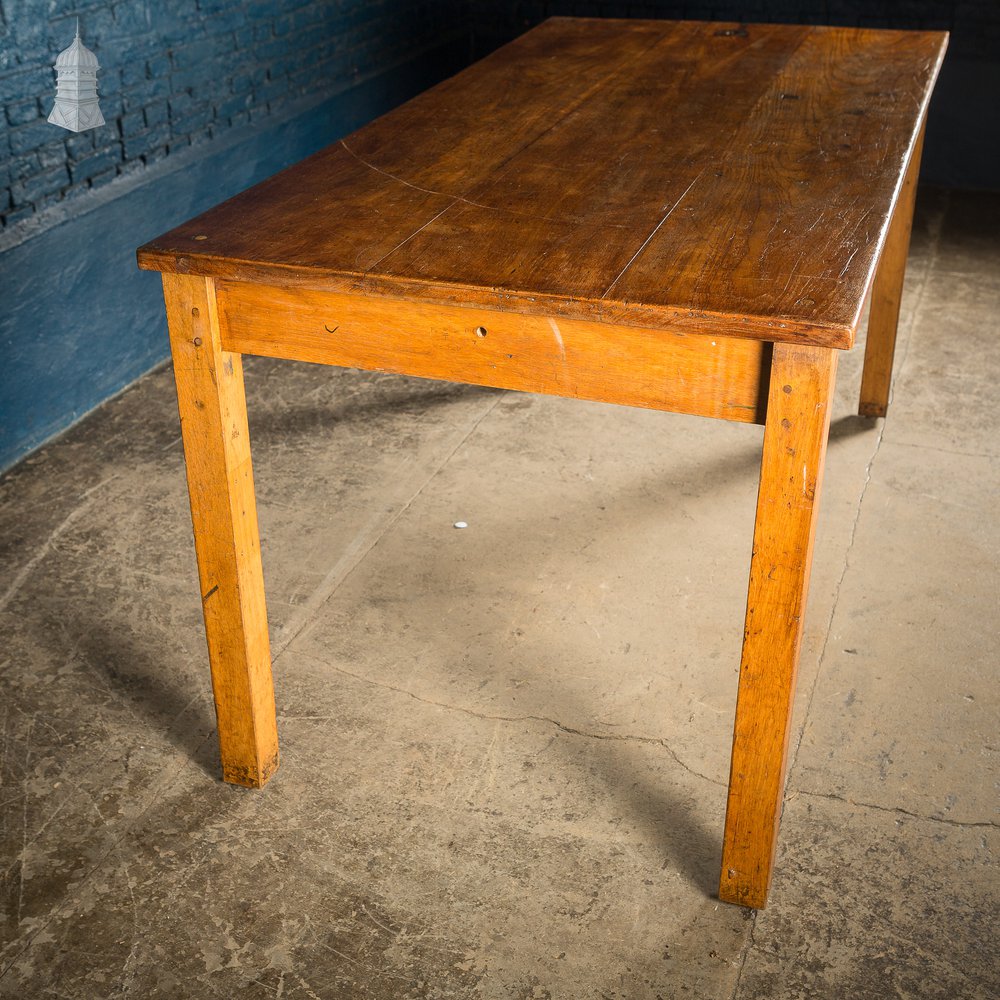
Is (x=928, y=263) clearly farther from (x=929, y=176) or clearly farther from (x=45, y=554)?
(x=45, y=554)

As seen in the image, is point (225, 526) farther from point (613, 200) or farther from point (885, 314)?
point (885, 314)

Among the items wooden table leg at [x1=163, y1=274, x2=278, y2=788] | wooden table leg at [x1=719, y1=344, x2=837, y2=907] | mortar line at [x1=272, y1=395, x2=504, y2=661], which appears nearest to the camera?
wooden table leg at [x1=719, y1=344, x2=837, y2=907]

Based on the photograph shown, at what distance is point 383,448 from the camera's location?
10.8 ft

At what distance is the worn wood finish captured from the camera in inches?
61.6

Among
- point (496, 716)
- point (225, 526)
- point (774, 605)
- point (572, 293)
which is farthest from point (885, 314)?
point (225, 526)

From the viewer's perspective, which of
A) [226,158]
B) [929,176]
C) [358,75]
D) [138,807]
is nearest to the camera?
[138,807]

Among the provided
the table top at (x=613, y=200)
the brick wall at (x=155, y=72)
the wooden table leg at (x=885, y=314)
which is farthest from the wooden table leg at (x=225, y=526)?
the wooden table leg at (x=885, y=314)

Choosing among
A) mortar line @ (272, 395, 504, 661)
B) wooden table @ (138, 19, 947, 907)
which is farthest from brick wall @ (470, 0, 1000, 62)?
mortar line @ (272, 395, 504, 661)

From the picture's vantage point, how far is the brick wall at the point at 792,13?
17.3 feet

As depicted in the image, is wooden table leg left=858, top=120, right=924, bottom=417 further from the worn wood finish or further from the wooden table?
the worn wood finish

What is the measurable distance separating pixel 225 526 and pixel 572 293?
27.8 inches

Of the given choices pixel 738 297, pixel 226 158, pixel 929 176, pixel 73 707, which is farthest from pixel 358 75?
pixel 738 297

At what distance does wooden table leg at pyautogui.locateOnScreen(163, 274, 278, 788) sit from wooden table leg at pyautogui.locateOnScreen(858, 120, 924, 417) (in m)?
1.90

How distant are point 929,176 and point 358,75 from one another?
8.81ft
